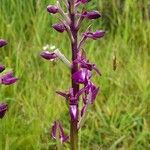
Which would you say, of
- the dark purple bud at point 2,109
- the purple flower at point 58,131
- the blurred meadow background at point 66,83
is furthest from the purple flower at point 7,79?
the blurred meadow background at point 66,83

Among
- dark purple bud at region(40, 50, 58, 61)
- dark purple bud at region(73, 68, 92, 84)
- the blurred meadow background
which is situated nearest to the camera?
dark purple bud at region(73, 68, 92, 84)

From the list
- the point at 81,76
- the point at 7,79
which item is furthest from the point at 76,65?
the point at 7,79

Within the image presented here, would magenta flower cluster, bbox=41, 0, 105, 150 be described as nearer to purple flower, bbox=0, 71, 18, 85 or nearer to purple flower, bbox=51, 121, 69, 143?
purple flower, bbox=51, 121, 69, 143

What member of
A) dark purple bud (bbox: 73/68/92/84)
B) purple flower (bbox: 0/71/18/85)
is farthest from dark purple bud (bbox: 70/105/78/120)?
purple flower (bbox: 0/71/18/85)

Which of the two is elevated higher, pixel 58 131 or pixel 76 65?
pixel 76 65

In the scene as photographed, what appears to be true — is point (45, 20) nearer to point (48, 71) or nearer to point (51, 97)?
point (48, 71)

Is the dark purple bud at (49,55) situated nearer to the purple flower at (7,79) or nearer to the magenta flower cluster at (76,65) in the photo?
the magenta flower cluster at (76,65)

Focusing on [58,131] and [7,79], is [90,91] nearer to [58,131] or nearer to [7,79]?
[58,131]

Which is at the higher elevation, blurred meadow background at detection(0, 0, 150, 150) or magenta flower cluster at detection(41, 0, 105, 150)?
magenta flower cluster at detection(41, 0, 105, 150)
